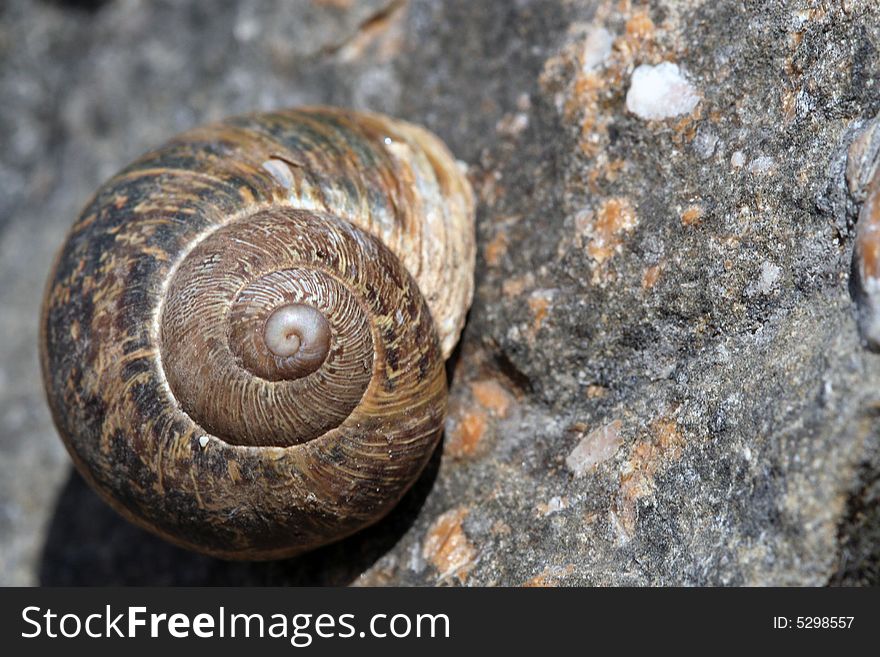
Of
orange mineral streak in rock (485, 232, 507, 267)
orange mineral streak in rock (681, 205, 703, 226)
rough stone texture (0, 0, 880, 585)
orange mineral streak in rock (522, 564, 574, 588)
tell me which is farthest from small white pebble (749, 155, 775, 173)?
orange mineral streak in rock (522, 564, 574, 588)

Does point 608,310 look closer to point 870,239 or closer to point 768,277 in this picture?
point 768,277

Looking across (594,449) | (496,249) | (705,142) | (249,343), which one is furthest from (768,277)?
(249,343)

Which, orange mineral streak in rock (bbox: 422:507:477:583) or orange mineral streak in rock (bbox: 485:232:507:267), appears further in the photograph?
orange mineral streak in rock (bbox: 485:232:507:267)

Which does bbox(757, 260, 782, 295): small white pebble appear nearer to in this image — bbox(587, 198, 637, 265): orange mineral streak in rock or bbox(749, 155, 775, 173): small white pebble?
bbox(749, 155, 775, 173): small white pebble

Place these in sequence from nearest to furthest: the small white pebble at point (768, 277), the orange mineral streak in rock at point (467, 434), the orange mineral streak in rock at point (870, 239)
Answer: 1. the orange mineral streak in rock at point (870, 239)
2. the small white pebble at point (768, 277)
3. the orange mineral streak in rock at point (467, 434)

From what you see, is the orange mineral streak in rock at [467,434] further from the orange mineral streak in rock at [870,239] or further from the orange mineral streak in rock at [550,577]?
the orange mineral streak in rock at [870,239]

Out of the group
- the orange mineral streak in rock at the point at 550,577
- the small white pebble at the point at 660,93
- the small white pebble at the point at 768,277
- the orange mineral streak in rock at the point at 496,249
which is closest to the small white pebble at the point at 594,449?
the orange mineral streak in rock at the point at 550,577

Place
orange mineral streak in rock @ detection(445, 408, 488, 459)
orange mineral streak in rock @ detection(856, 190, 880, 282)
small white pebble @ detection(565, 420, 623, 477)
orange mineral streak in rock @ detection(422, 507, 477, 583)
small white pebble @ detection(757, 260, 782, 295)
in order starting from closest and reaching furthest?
orange mineral streak in rock @ detection(856, 190, 880, 282) < small white pebble @ detection(757, 260, 782, 295) < small white pebble @ detection(565, 420, 623, 477) < orange mineral streak in rock @ detection(422, 507, 477, 583) < orange mineral streak in rock @ detection(445, 408, 488, 459)

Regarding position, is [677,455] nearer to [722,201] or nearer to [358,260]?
Result: [722,201]

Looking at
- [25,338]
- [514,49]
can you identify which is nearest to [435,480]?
[514,49]
